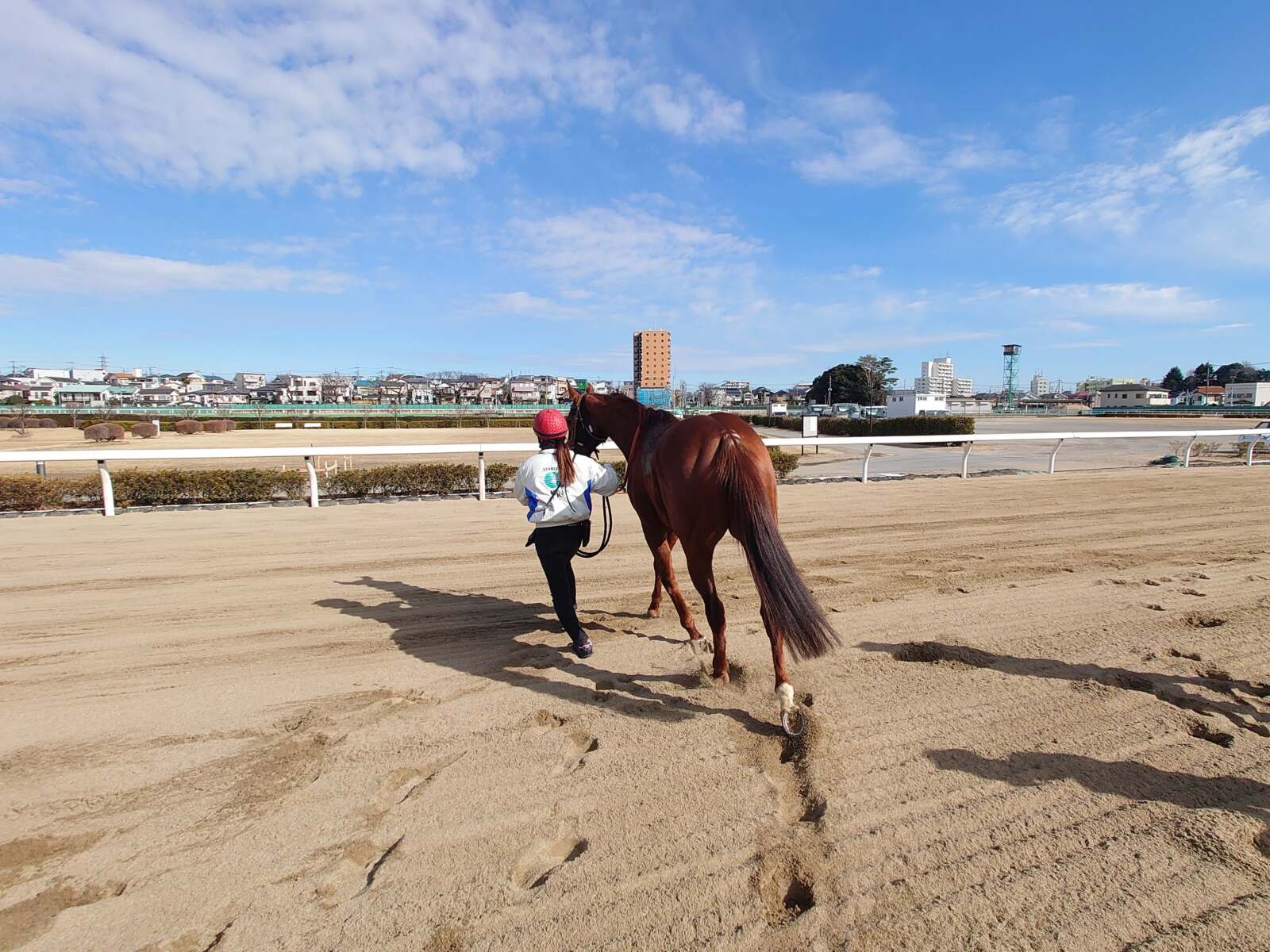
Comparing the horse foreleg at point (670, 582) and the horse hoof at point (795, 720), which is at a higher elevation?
the horse foreleg at point (670, 582)

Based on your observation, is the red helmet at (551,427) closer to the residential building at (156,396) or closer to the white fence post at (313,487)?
the white fence post at (313,487)

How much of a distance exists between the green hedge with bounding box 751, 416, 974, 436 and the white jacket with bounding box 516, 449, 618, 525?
58.5 feet

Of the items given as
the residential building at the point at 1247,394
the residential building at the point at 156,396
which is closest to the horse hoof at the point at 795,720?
the residential building at the point at 1247,394

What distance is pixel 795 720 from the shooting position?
2865 mm

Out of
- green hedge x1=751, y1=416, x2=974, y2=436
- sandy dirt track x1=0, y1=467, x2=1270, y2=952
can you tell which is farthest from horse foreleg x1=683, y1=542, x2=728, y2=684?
green hedge x1=751, y1=416, x2=974, y2=436

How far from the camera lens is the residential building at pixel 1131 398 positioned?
86.5m

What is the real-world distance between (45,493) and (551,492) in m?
8.30

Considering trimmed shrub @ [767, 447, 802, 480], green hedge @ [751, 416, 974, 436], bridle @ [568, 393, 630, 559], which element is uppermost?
bridle @ [568, 393, 630, 559]

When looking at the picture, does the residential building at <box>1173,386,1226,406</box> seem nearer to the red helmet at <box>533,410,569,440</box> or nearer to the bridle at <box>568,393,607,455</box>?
the bridle at <box>568,393,607,455</box>

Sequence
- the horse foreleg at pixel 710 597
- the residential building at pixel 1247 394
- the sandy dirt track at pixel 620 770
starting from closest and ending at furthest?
the sandy dirt track at pixel 620 770
the horse foreleg at pixel 710 597
the residential building at pixel 1247 394

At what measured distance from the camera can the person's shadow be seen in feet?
10.2

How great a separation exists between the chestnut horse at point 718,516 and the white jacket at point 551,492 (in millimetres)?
445

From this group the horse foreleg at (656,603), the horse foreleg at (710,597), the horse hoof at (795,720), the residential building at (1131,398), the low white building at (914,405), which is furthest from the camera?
the residential building at (1131,398)

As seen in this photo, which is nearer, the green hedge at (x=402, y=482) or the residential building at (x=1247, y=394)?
the green hedge at (x=402, y=482)
